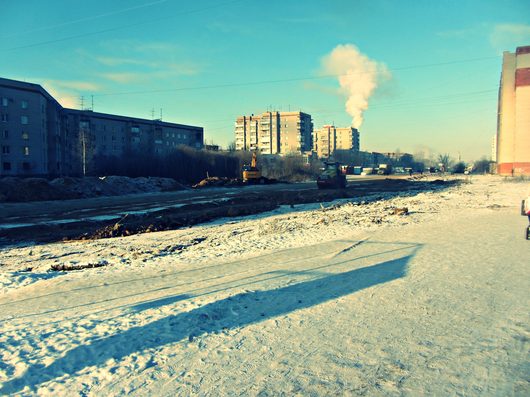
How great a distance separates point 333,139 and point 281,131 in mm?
44752

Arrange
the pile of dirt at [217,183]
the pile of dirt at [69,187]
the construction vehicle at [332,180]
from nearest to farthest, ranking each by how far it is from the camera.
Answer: the pile of dirt at [69,187] < the construction vehicle at [332,180] < the pile of dirt at [217,183]

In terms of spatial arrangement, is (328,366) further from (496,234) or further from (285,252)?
(496,234)

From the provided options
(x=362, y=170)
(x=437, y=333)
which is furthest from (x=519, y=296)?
(x=362, y=170)

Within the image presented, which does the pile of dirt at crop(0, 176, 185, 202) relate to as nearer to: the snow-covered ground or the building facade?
the snow-covered ground

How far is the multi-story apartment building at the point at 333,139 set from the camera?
546 feet

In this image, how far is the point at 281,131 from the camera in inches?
5098

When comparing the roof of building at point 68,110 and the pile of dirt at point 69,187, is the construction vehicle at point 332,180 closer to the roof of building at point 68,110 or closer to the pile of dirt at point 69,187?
the pile of dirt at point 69,187

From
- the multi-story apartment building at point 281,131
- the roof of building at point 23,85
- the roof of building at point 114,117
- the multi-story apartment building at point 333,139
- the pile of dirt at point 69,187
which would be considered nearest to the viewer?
the pile of dirt at point 69,187

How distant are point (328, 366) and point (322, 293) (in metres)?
2.47

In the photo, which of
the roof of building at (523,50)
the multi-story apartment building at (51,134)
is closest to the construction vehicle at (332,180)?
the multi-story apartment building at (51,134)

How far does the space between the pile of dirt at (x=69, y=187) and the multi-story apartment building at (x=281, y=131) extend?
85.6 m

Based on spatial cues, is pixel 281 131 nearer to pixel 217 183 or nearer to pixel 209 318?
pixel 217 183

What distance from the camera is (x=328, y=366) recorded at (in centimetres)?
421

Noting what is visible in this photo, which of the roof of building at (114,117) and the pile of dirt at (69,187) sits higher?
the roof of building at (114,117)
